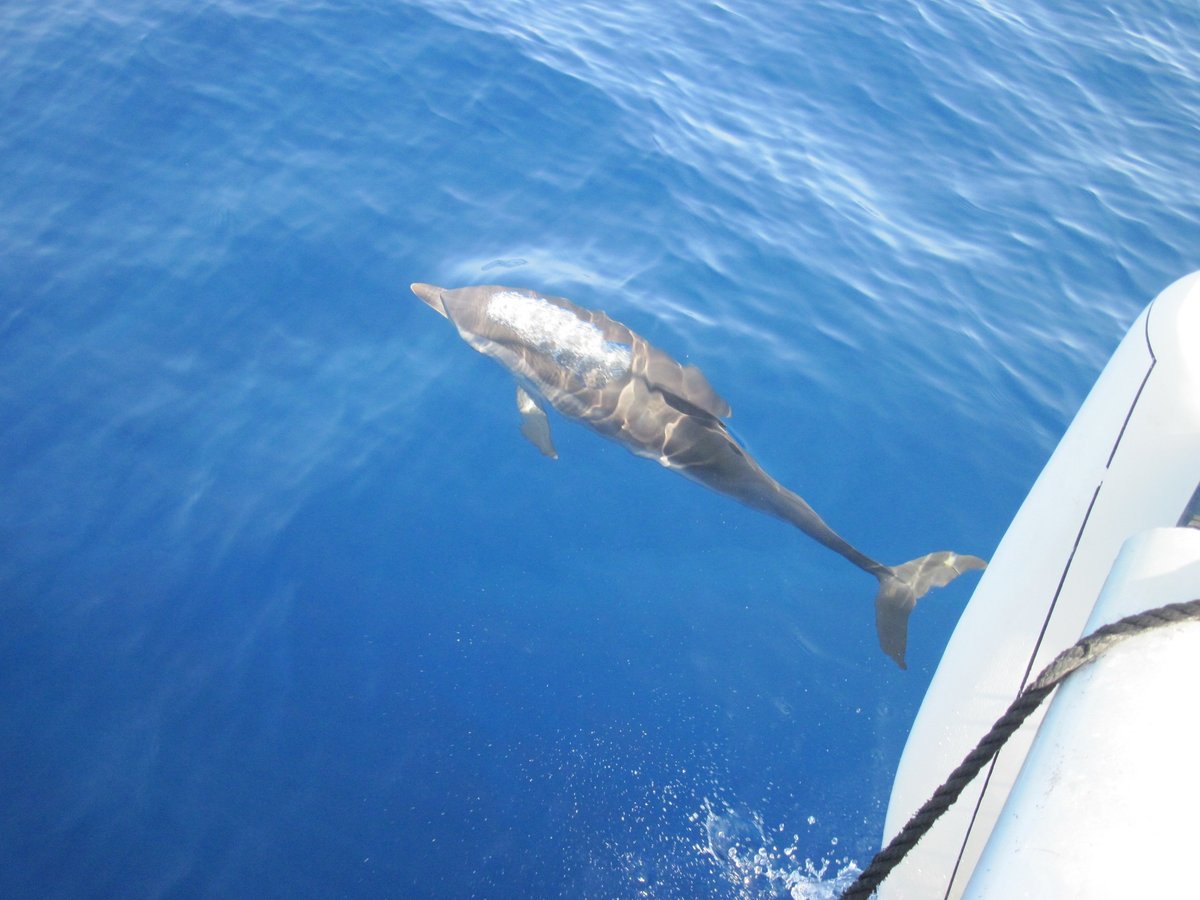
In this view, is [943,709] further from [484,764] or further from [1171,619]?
[484,764]

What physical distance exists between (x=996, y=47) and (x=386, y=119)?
9860 millimetres

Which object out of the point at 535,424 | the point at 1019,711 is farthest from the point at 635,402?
the point at 1019,711

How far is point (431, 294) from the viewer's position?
25.9 ft

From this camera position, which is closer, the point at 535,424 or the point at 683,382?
the point at 683,382

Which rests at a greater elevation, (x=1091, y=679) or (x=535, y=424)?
(x=1091, y=679)

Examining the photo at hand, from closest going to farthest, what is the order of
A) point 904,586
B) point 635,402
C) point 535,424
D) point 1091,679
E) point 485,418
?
point 1091,679, point 904,586, point 635,402, point 535,424, point 485,418

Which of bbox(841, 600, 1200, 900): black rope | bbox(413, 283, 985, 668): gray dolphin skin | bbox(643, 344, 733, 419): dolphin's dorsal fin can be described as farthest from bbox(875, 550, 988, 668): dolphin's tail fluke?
bbox(841, 600, 1200, 900): black rope

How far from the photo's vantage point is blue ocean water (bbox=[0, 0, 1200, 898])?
5.16 m

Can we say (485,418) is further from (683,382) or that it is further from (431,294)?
(683,382)

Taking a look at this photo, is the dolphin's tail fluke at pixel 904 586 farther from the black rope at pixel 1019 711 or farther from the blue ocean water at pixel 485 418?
the black rope at pixel 1019 711

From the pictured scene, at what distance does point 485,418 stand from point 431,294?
1.52 metres

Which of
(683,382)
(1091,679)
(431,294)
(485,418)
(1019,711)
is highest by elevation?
(1091,679)

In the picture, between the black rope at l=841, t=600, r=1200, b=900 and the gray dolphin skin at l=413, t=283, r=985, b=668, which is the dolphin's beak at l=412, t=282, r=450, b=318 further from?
the black rope at l=841, t=600, r=1200, b=900

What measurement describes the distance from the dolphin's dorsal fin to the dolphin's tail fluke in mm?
1850
